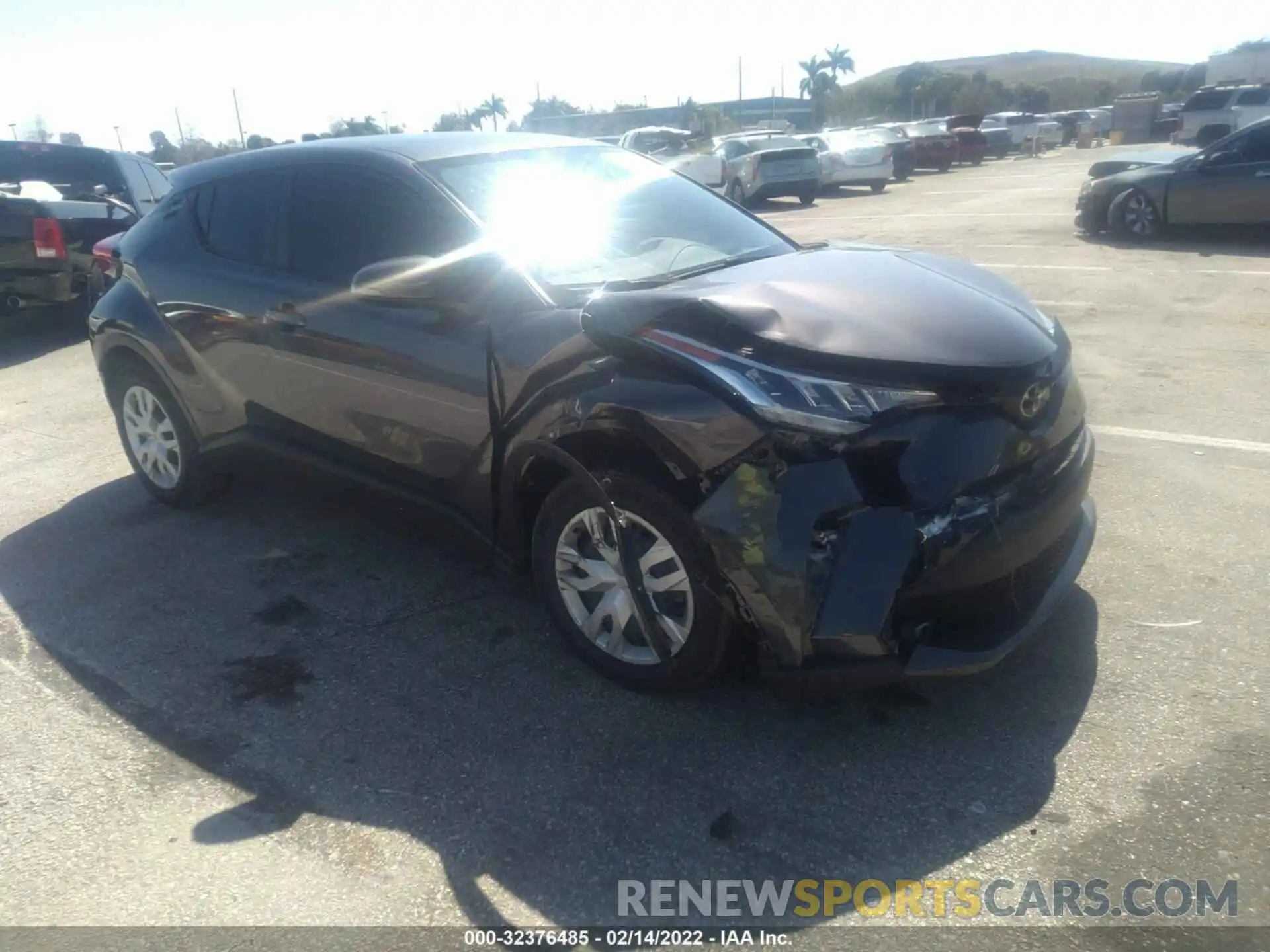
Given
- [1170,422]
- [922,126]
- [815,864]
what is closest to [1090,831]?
[815,864]

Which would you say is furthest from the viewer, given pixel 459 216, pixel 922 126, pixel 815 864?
pixel 922 126

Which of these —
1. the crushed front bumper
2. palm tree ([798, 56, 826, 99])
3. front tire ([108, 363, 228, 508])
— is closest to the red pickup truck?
front tire ([108, 363, 228, 508])

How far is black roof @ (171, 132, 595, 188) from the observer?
14.2 feet

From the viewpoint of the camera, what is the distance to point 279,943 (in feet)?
8.27

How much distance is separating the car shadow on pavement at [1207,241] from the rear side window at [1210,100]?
21.5m

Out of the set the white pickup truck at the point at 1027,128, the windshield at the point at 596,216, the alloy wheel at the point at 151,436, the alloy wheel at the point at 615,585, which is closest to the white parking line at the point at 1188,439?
the windshield at the point at 596,216

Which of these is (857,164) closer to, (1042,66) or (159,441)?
(159,441)

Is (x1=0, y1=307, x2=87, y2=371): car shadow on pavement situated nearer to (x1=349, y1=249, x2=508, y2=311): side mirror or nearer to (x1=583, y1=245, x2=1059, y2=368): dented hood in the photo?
(x1=349, y1=249, x2=508, y2=311): side mirror

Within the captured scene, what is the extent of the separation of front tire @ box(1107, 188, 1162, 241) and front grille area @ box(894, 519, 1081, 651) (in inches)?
449

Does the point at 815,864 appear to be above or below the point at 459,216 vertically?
below

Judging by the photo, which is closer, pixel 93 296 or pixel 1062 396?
pixel 1062 396

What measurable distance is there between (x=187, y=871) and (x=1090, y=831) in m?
2.37

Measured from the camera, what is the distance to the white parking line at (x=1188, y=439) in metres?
5.44

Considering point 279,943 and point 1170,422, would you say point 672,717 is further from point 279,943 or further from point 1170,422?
point 1170,422
